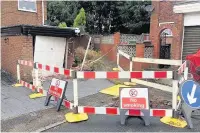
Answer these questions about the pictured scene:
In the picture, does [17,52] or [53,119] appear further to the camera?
[17,52]

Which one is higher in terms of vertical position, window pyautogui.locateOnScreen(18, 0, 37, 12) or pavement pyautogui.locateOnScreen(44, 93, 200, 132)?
window pyautogui.locateOnScreen(18, 0, 37, 12)

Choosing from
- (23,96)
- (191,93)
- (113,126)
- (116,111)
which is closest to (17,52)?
(23,96)

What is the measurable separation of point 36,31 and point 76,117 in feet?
18.0

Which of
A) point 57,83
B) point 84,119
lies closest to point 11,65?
point 57,83

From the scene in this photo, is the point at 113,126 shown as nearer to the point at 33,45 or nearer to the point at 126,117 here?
the point at 126,117

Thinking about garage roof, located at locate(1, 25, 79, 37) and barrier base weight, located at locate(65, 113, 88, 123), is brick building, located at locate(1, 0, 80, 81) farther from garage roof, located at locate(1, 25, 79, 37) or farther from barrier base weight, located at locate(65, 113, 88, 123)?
barrier base weight, located at locate(65, 113, 88, 123)

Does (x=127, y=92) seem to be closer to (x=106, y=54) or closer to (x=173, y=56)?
(x=173, y=56)

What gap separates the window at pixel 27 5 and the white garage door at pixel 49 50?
1.95 metres

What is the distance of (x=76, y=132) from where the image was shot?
452cm

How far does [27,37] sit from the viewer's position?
9250 millimetres

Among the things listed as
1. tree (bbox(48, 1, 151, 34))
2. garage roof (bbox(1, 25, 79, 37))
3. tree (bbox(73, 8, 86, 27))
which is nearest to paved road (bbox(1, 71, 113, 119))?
garage roof (bbox(1, 25, 79, 37))

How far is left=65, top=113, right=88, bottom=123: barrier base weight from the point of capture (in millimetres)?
5043

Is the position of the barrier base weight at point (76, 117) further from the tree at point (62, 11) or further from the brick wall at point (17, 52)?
the tree at point (62, 11)

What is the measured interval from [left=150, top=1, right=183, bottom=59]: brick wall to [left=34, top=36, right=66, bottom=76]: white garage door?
20.5 feet
